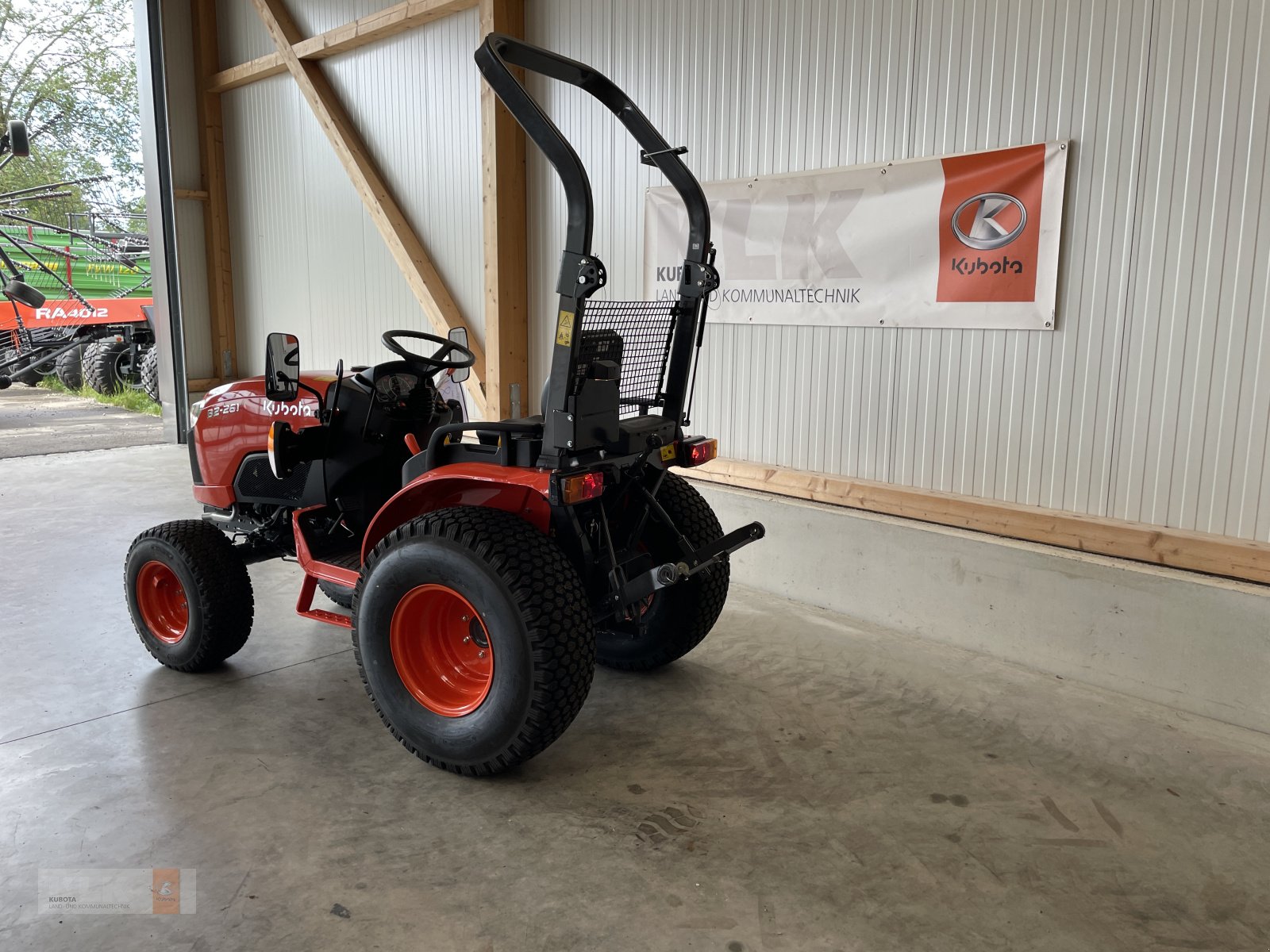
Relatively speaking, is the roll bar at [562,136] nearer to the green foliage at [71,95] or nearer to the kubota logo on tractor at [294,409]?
the kubota logo on tractor at [294,409]

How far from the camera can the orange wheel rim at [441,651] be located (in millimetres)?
2902

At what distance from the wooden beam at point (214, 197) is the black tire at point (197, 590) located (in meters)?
6.01

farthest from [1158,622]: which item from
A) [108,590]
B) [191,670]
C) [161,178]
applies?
[161,178]

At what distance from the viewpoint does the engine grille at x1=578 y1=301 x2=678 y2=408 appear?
2752mm

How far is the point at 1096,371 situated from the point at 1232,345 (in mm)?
467

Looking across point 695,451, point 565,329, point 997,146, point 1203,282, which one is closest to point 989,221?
point 997,146

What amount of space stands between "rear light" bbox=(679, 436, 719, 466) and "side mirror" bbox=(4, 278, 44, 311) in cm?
1204

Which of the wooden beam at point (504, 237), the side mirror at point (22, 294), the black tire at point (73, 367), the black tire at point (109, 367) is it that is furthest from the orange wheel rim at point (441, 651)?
the side mirror at point (22, 294)

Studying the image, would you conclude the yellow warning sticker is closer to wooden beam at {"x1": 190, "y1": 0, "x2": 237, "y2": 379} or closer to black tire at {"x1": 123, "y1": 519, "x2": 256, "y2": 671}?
black tire at {"x1": 123, "y1": 519, "x2": 256, "y2": 671}

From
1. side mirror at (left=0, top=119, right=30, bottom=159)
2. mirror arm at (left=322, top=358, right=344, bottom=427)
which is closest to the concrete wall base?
mirror arm at (left=322, top=358, right=344, bottom=427)

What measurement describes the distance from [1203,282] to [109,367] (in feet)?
39.2

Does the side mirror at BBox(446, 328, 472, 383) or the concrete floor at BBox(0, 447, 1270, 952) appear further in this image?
the side mirror at BBox(446, 328, 472, 383)

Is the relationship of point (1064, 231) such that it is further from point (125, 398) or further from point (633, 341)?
point (125, 398)

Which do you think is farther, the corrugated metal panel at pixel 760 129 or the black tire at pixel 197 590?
the corrugated metal panel at pixel 760 129
